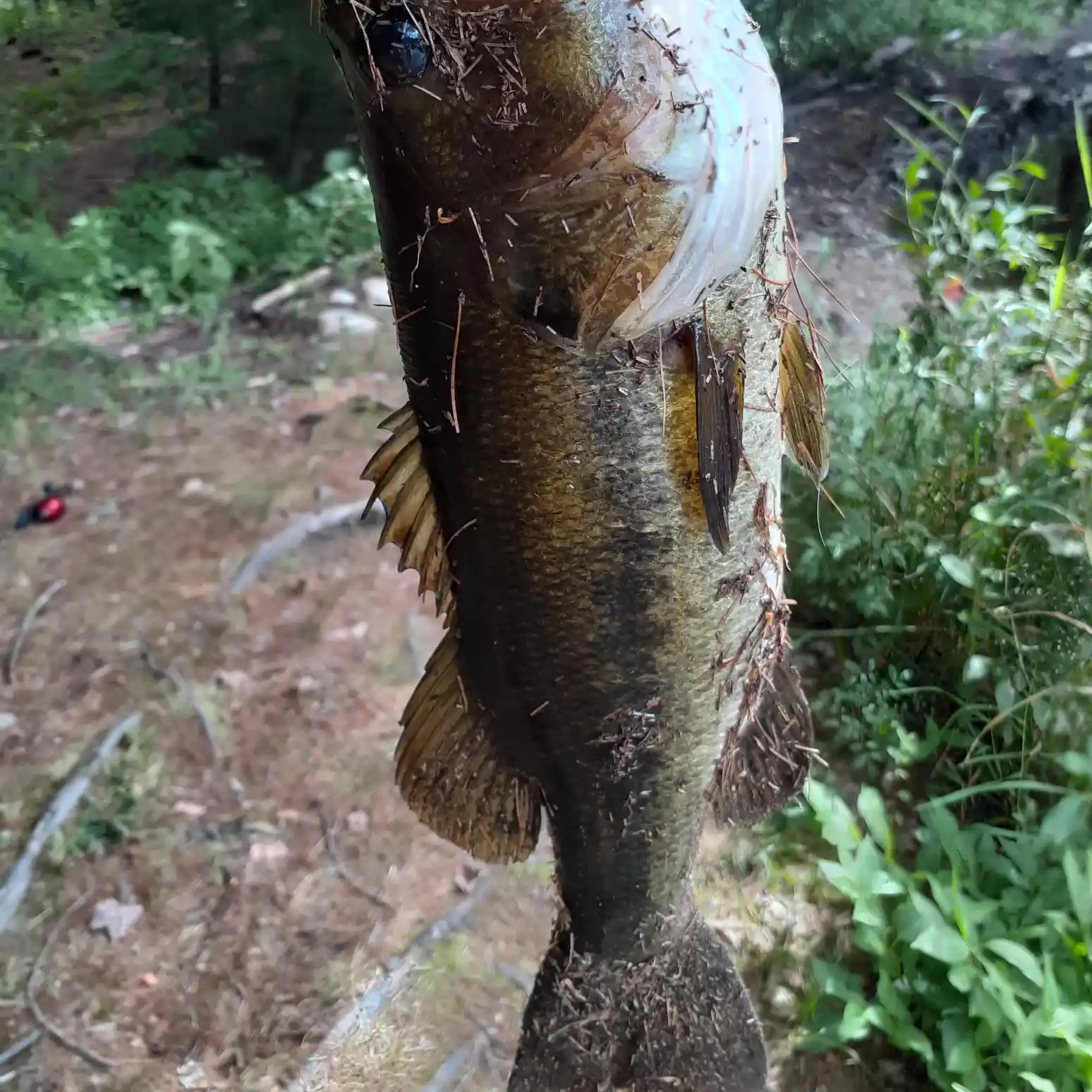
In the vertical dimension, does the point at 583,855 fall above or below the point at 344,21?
below

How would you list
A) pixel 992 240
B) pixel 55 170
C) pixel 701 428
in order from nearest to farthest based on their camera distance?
pixel 701 428, pixel 992 240, pixel 55 170

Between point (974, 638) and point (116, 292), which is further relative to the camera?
point (116, 292)

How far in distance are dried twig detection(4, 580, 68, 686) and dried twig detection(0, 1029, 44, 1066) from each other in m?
1.14

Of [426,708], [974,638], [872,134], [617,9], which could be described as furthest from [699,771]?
[872,134]

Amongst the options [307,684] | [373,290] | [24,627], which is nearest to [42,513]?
→ [24,627]

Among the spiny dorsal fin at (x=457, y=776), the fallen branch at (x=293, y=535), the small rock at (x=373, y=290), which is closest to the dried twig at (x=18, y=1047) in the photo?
the spiny dorsal fin at (x=457, y=776)

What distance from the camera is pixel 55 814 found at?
7.78 ft

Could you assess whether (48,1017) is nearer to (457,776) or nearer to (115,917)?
(115,917)

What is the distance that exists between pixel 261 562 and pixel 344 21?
2497mm

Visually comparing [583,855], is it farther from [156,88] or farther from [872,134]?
[156,88]

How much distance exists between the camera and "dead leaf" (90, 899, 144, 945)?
2174 millimetres

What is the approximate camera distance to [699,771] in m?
1.33

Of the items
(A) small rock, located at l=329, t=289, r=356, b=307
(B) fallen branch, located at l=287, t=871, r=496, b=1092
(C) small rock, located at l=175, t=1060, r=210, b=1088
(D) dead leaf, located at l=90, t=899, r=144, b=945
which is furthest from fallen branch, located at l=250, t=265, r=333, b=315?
(C) small rock, located at l=175, t=1060, r=210, b=1088

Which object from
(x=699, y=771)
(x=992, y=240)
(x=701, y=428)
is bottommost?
(x=699, y=771)
